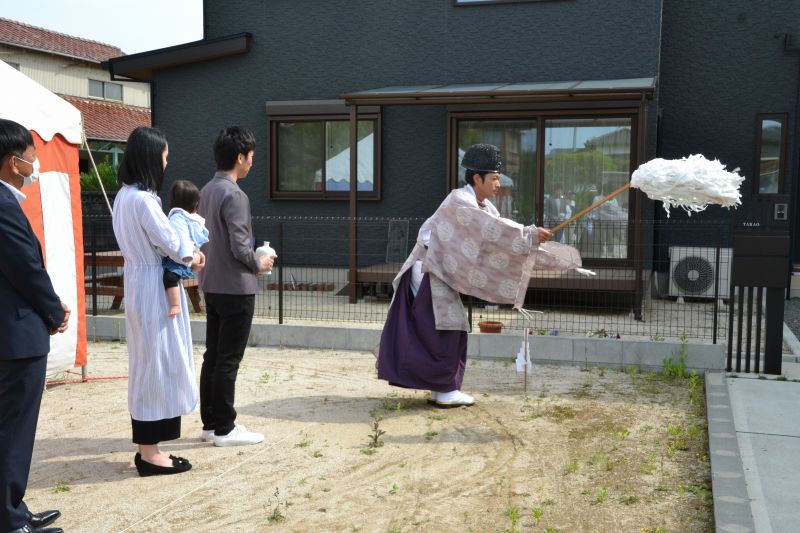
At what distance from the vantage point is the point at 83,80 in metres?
31.4

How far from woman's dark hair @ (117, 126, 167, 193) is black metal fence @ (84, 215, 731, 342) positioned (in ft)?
13.3

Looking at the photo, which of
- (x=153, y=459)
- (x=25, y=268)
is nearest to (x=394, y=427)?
(x=153, y=459)

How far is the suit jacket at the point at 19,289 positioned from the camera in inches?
135

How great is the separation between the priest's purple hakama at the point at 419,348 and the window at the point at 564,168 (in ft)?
16.5

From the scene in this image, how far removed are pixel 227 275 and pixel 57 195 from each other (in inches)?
96.9

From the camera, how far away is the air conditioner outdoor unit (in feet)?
34.1

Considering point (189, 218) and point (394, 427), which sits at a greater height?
point (189, 218)

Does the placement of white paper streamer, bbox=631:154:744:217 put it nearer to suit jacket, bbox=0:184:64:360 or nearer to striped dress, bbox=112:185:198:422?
striped dress, bbox=112:185:198:422

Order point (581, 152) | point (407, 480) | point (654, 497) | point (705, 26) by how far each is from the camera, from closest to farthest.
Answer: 1. point (654, 497)
2. point (407, 480)
3. point (581, 152)
4. point (705, 26)

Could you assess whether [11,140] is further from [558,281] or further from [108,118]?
[108,118]

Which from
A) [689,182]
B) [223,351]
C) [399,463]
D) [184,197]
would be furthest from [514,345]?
[184,197]

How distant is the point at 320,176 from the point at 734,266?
7.08 m

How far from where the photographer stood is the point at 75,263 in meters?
6.84

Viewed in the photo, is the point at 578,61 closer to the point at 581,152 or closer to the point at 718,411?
the point at 581,152
